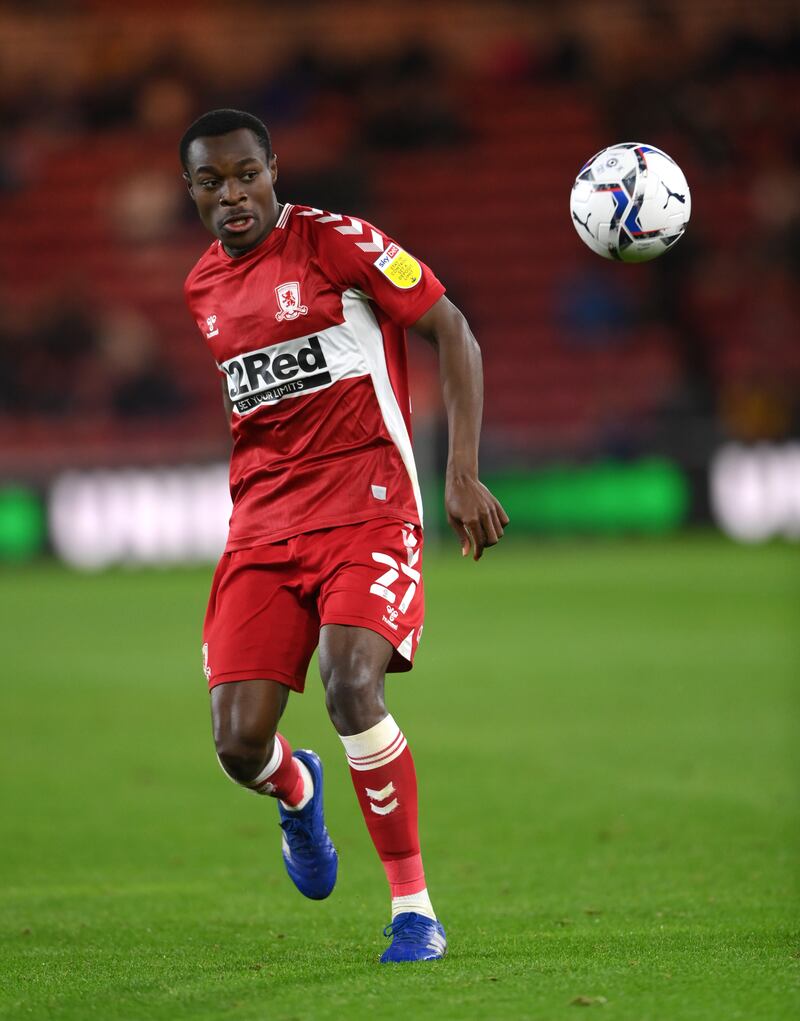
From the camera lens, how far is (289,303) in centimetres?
465

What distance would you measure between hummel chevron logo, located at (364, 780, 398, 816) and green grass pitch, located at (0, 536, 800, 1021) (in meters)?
0.38

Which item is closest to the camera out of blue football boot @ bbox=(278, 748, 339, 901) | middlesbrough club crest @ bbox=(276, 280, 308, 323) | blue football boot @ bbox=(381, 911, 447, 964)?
blue football boot @ bbox=(381, 911, 447, 964)

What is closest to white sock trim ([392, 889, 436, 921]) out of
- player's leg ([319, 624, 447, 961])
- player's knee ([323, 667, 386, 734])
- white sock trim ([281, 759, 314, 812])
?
player's leg ([319, 624, 447, 961])

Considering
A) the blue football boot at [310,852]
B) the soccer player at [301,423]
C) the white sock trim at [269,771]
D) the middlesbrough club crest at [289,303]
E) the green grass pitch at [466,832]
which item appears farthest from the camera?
the blue football boot at [310,852]

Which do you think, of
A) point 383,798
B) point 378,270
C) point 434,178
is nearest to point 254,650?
point 383,798

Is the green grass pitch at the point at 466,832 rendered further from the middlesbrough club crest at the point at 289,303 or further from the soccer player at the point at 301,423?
the middlesbrough club crest at the point at 289,303

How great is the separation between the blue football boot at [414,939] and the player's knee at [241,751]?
63cm

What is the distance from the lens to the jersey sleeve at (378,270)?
15.1 feet

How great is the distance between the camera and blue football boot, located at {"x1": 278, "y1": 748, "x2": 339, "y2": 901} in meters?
4.94

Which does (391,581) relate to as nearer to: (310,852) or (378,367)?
(378,367)

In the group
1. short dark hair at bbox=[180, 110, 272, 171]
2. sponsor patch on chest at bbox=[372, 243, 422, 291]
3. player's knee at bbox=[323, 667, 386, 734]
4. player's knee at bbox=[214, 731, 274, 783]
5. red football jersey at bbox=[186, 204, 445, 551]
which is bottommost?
player's knee at bbox=[214, 731, 274, 783]

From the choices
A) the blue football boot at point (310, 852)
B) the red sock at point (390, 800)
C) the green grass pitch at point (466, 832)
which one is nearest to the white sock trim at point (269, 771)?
the blue football boot at point (310, 852)

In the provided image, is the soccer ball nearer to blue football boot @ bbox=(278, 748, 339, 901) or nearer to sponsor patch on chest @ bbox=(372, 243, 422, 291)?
sponsor patch on chest @ bbox=(372, 243, 422, 291)

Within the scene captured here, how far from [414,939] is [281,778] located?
849 millimetres
